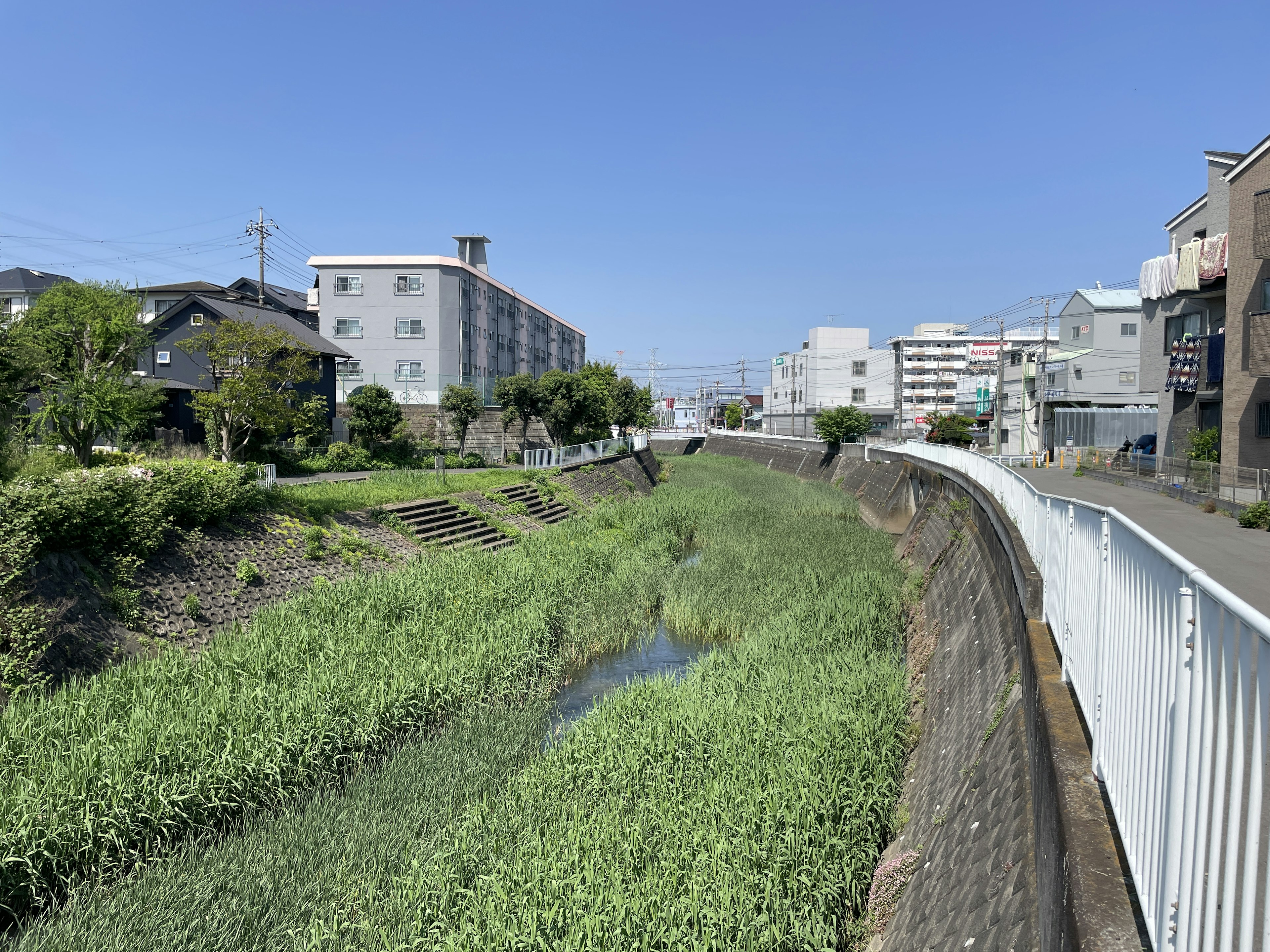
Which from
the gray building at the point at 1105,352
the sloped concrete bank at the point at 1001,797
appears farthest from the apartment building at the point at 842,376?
the sloped concrete bank at the point at 1001,797

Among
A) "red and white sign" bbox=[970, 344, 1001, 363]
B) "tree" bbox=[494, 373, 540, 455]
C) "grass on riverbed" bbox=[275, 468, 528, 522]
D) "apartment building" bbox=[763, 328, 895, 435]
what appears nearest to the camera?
"grass on riverbed" bbox=[275, 468, 528, 522]

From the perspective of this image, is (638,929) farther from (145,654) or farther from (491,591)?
(491,591)

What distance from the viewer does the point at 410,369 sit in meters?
44.2

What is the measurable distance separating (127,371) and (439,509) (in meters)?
8.16

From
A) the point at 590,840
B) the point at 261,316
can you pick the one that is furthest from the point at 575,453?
the point at 590,840

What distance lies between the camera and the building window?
44.0 m

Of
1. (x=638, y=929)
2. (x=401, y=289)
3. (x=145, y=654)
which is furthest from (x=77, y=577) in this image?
(x=401, y=289)

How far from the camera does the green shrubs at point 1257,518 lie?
15.8 metres

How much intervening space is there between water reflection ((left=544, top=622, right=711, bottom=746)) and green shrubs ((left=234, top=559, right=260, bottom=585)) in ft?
20.7

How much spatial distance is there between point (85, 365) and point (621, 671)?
1267cm

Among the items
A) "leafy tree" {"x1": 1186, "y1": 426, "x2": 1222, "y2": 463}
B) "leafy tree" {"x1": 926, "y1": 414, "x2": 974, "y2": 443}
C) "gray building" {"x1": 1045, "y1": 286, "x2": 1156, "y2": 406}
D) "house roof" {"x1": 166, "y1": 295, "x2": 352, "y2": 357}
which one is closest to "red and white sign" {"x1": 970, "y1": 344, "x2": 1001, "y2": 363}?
"leafy tree" {"x1": 926, "y1": 414, "x2": 974, "y2": 443}

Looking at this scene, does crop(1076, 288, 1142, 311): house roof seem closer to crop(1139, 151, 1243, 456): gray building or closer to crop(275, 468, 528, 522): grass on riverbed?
crop(1139, 151, 1243, 456): gray building

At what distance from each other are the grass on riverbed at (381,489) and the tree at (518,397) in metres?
9.51

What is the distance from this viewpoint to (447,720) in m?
9.65
